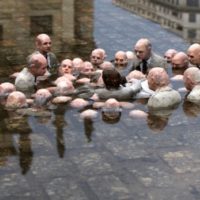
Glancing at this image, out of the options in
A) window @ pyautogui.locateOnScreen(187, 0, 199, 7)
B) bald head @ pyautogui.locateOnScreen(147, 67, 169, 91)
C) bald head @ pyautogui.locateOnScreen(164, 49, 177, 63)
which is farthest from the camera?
window @ pyautogui.locateOnScreen(187, 0, 199, 7)

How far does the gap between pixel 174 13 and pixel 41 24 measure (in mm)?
5024

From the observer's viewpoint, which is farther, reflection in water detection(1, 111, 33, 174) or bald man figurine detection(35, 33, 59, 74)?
bald man figurine detection(35, 33, 59, 74)

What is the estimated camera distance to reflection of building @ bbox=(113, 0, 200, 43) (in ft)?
56.8

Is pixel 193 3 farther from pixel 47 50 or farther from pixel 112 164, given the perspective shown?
pixel 112 164

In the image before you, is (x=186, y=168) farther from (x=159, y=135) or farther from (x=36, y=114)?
(x=36, y=114)

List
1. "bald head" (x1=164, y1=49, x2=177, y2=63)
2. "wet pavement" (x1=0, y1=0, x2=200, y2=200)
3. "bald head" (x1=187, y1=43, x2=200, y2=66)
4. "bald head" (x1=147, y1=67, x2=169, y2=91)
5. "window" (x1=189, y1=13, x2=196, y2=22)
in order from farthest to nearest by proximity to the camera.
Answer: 1. "window" (x1=189, y1=13, x2=196, y2=22)
2. "bald head" (x1=164, y1=49, x2=177, y2=63)
3. "bald head" (x1=187, y1=43, x2=200, y2=66)
4. "bald head" (x1=147, y1=67, x2=169, y2=91)
5. "wet pavement" (x1=0, y1=0, x2=200, y2=200)

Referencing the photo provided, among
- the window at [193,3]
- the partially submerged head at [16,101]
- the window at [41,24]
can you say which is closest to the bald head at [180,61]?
the partially submerged head at [16,101]

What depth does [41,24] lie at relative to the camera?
58.1 feet

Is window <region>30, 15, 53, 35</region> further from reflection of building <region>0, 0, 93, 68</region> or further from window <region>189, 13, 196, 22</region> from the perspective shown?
window <region>189, 13, 196, 22</region>

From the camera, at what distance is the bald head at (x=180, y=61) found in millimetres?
12758

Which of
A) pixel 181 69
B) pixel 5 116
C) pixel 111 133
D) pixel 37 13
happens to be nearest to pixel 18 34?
pixel 37 13

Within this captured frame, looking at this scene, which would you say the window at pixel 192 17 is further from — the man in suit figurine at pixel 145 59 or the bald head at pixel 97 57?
the bald head at pixel 97 57

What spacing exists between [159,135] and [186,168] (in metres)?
1.27

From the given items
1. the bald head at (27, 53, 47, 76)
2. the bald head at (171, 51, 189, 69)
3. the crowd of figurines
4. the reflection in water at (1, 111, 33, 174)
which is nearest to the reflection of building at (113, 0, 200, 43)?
the bald head at (171, 51, 189, 69)
